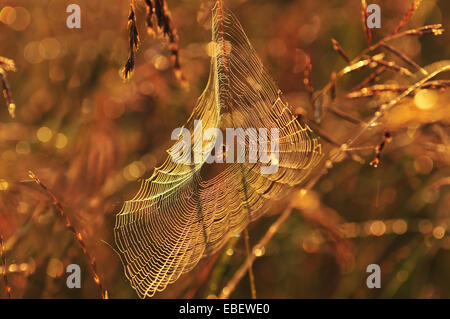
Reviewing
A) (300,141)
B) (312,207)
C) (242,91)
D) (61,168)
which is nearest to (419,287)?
(312,207)

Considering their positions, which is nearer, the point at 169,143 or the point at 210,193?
the point at 210,193

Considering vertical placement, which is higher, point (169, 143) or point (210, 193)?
point (169, 143)

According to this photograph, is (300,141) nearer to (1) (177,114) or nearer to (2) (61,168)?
(1) (177,114)

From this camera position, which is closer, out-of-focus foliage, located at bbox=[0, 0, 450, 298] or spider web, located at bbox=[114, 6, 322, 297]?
spider web, located at bbox=[114, 6, 322, 297]

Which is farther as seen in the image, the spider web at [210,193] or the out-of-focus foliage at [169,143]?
the out-of-focus foliage at [169,143]
